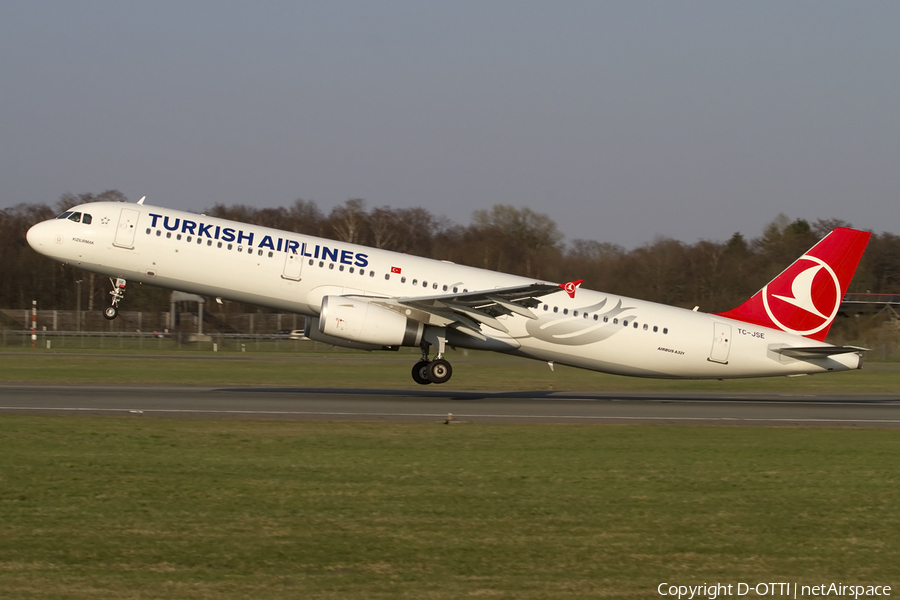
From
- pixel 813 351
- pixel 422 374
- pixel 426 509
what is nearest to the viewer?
pixel 426 509

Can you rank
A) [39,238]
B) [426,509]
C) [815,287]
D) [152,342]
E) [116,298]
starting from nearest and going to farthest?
[426,509] → [39,238] → [116,298] → [815,287] → [152,342]

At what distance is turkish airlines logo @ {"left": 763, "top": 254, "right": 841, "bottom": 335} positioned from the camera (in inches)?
1188

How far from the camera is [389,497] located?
42.5 feet

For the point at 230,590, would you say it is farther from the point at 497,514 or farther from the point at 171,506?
the point at 497,514

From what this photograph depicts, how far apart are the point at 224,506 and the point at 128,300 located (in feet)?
217

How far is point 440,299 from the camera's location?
1045 inches

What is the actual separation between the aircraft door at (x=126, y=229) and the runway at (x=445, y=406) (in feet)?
15.0

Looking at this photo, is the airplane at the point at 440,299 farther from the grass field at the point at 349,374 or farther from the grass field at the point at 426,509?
the grass field at the point at 426,509

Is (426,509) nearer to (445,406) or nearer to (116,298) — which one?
(445,406)

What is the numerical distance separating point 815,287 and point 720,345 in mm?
3786

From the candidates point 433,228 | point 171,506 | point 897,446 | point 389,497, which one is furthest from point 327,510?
point 433,228

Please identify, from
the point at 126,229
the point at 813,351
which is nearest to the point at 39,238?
the point at 126,229

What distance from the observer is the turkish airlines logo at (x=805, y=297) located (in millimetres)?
30172
